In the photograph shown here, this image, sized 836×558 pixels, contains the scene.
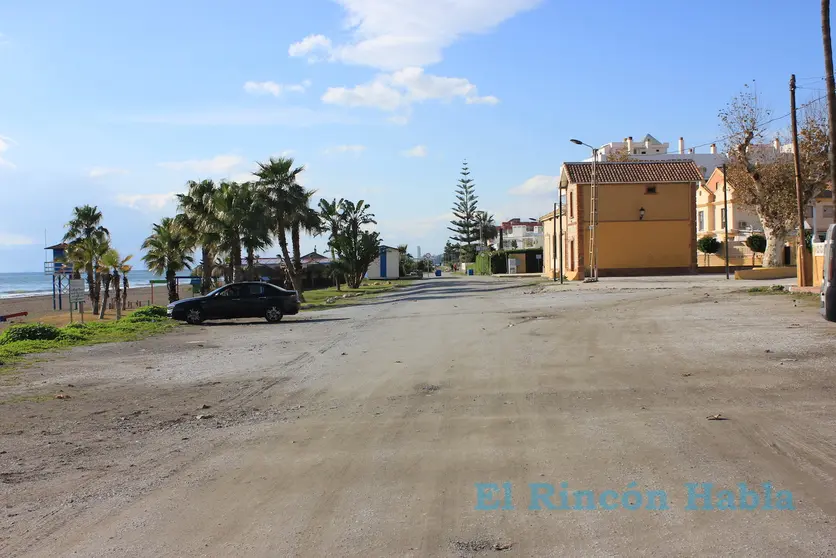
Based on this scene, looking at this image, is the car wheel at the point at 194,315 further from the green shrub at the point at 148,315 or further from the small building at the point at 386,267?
the small building at the point at 386,267

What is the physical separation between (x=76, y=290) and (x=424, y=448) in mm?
22121

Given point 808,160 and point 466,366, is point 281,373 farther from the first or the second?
point 808,160

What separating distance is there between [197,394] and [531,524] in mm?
7230

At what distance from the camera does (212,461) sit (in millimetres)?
7211

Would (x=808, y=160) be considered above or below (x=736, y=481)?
above

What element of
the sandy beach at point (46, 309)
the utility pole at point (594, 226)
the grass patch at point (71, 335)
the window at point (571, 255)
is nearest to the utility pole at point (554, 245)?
the window at point (571, 255)

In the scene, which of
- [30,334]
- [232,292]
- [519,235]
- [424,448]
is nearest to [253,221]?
[232,292]

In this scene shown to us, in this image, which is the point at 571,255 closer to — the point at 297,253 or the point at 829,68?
the point at 297,253

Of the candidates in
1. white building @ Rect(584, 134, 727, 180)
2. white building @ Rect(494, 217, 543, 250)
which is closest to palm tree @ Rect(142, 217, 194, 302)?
white building @ Rect(584, 134, 727, 180)

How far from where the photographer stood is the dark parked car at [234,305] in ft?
85.5

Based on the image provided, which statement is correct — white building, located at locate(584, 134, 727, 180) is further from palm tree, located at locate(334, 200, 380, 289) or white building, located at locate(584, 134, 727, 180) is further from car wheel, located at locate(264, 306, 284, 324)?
car wheel, located at locate(264, 306, 284, 324)

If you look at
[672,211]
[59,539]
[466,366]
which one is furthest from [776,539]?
[672,211]

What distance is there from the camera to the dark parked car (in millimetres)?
26062

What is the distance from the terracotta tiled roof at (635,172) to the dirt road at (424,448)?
38.4 meters
